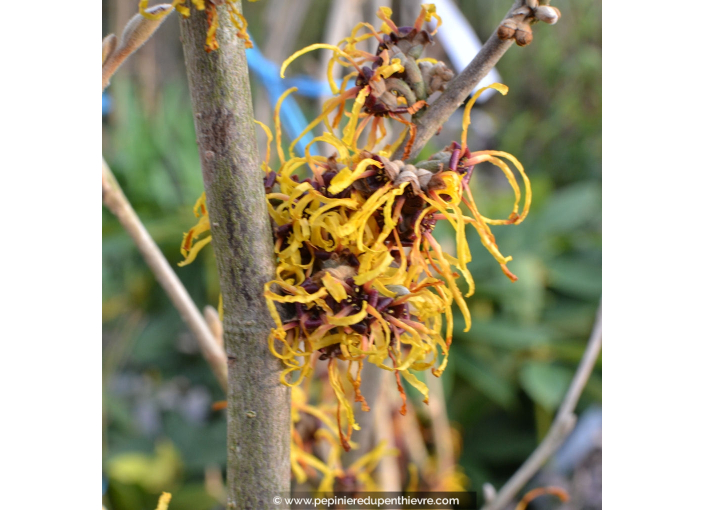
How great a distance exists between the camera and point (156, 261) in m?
0.28

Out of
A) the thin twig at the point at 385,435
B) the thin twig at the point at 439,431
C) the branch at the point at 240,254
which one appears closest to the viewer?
the branch at the point at 240,254

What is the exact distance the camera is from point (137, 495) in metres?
0.56

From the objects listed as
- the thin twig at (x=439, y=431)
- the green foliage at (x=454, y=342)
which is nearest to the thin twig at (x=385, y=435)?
the thin twig at (x=439, y=431)

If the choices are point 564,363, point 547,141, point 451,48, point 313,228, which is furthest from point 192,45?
point 547,141

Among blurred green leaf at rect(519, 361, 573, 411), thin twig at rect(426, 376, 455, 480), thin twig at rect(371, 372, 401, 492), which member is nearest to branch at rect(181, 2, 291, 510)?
thin twig at rect(371, 372, 401, 492)

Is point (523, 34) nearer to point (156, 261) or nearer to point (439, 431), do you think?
point (156, 261)

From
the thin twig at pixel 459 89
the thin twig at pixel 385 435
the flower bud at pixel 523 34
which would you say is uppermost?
the flower bud at pixel 523 34

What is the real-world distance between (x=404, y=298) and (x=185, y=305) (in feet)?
0.45

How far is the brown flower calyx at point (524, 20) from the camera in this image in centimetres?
20

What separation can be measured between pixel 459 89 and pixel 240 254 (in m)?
0.10

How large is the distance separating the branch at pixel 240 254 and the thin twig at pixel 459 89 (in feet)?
0.21

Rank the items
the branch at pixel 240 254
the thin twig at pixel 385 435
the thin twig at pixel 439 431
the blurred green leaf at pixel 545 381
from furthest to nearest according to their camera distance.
Result: 1. the blurred green leaf at pixel 545 381
2. the thin twig at pixel 439 431
3. the thin twig at pixel 385 435
4. the branch at pixel 240 254

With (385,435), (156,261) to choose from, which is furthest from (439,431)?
(156,261)

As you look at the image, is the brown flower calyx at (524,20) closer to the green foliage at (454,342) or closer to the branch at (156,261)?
the branch at (156,261)
